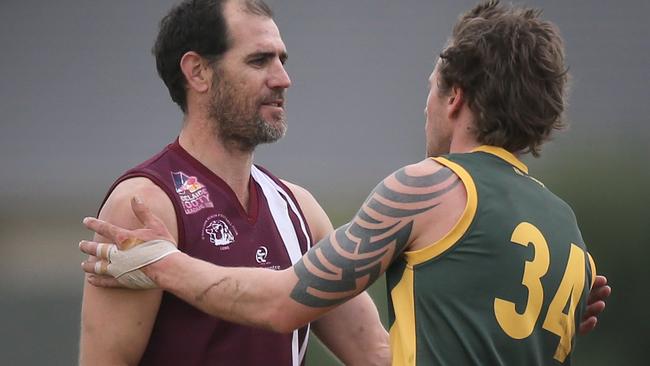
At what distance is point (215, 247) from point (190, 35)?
927mm

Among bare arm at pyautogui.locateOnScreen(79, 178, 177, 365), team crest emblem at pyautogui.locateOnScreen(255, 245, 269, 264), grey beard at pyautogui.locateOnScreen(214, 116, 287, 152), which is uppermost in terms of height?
grey beard at pyautogui.locateOnScreen(214, 116, 287, 152)

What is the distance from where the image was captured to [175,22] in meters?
4.48

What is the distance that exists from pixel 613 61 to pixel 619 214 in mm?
3303

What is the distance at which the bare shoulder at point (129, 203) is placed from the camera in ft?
13.1

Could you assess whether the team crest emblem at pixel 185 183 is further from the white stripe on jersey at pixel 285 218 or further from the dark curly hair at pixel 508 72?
the dark curly hair at pixel 508 72

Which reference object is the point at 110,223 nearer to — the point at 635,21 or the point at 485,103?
A: the point at 485,103

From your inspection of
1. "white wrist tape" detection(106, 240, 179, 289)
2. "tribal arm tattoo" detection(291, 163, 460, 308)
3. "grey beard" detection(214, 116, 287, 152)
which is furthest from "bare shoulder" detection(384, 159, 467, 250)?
"grey beard" detection(214, 116, 287, 152)

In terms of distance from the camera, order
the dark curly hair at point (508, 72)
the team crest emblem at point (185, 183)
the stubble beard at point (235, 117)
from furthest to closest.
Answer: the stubble beard at point (235, 117) < the team crest emblem at point (185, 183) < the dark curly hair at point (508, 72)

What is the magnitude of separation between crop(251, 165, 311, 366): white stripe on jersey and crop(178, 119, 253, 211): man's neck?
6.2 inches

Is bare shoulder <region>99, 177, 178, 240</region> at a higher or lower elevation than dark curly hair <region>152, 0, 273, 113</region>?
lower

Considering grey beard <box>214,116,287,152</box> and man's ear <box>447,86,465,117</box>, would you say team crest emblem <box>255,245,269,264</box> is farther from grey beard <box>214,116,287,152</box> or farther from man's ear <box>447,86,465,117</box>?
man's ear <box>447,86,465,117</box>

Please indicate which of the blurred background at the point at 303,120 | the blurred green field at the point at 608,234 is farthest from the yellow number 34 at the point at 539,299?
the blurred background at the point at 303,120

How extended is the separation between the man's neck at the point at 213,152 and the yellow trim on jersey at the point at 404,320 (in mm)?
1127

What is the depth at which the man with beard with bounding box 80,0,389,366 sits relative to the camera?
401cm
